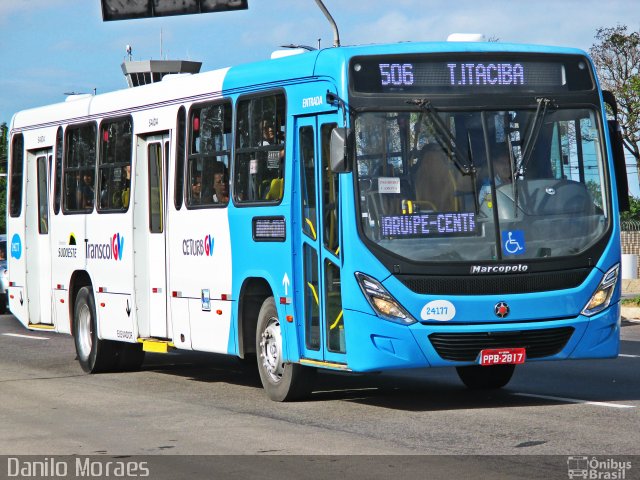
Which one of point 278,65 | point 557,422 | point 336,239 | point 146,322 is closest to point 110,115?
point 146,322

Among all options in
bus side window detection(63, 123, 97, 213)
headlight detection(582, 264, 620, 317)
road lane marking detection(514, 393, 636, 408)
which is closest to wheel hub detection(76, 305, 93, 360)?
bus side window detection(63, 123, 97, 213)

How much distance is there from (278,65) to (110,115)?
4387 millimetres

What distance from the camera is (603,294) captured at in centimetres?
1206

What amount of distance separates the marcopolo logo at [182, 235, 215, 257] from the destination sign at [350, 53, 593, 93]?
3.13m

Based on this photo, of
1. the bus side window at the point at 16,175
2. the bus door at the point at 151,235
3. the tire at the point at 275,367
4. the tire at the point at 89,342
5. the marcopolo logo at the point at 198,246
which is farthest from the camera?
the bus side window at the point at 16,175

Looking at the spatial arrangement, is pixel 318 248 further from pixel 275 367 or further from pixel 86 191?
pixel 86 191

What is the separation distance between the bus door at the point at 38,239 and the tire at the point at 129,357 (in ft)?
5.60

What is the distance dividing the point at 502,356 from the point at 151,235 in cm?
548

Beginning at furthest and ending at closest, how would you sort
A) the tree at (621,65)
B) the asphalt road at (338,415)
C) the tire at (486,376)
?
the tree at (621,65), the tire at (486,376), the asphalt road at (338,415)

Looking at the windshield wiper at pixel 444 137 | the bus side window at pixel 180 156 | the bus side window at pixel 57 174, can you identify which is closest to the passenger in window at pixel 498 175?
the windshield wiper at pixel 444 137

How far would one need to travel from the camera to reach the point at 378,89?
470 inches

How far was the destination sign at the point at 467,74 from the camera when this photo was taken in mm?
11977

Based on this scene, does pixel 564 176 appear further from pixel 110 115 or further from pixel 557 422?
pixel 110 115

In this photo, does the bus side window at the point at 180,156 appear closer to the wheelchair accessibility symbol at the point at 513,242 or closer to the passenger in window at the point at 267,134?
the passenger in window at the point at 267,134
